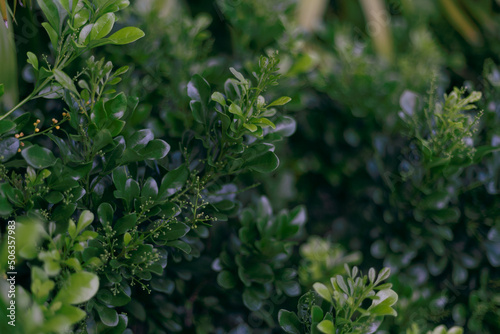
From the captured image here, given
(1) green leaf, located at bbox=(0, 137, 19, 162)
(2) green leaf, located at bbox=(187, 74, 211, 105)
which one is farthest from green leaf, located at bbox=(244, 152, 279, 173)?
(1) green leaf, located at bbox=(0, 137, 19, 162)

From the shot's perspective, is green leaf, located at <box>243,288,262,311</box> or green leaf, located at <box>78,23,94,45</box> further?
green leaf, located at <box>243,288,262,311</box>

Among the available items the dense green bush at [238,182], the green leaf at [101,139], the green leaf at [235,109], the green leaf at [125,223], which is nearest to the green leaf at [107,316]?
the dense green bush at [238,182]

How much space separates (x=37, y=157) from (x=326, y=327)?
45 centimetres

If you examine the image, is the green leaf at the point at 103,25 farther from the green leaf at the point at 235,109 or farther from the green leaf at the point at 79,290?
the green leaf at the point at 79,290

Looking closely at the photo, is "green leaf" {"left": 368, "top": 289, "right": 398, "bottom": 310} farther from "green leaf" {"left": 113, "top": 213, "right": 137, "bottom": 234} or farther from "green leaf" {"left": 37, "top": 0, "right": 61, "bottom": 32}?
"green leaf" {"left": 37, "top": 0, "right": 61, "bottom": 32}

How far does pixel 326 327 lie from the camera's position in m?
0.59

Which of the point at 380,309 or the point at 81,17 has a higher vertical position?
the point at 81,17

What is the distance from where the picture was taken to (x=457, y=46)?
5.58ft

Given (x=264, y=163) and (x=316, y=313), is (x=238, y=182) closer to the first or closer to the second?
(x=264, y=163)

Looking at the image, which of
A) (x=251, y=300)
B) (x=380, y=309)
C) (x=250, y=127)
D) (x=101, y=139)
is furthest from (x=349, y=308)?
(x=101, y=139)

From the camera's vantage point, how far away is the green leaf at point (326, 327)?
1.91 ft

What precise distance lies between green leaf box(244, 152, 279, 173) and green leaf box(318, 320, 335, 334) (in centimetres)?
23

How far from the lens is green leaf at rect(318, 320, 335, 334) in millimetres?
581

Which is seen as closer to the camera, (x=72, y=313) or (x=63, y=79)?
(x=72, y=313)
